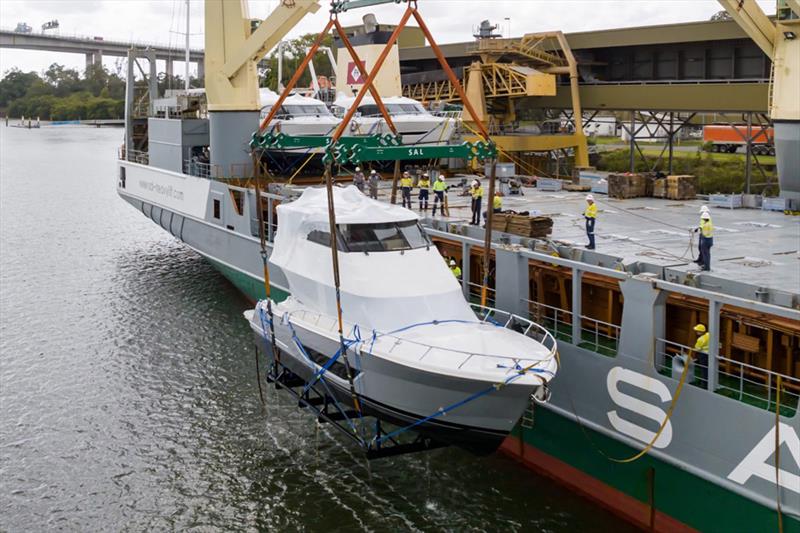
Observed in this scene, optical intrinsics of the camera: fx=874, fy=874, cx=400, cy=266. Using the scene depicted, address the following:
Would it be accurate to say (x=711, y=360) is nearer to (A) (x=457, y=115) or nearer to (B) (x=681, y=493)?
(B) (x=681, y=493)

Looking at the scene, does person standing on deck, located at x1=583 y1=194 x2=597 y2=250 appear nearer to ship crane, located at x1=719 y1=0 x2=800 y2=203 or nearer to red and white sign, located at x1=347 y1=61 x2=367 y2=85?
ship crane, located at x1=719 y1=0 x2=800 y2=203

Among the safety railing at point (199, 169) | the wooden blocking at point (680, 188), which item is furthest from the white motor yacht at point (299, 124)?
the wooden blocking at point (680, 188)

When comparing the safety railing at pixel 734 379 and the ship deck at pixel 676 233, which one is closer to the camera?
the safety railing at pixel 734 379

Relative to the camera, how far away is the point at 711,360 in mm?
13195

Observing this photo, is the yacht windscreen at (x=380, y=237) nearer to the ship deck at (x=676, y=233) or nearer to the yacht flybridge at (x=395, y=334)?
the yacht flybridge at (x=395, y=334)

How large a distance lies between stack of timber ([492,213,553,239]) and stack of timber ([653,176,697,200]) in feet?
30.0

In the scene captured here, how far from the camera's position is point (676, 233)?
840 inches

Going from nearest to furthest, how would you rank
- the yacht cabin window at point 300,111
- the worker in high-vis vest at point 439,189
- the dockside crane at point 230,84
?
the worker in high-vis vest at point 439,189
the dockside crane at point 230,84
the yacht cabin window at point 300,111

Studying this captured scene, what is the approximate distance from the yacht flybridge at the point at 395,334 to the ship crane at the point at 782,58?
1063 cm

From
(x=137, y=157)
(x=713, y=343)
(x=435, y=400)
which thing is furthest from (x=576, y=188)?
(x=137, y=157)

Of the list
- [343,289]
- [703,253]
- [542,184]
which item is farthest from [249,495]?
[542,184]

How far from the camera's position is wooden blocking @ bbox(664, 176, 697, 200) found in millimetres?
27234

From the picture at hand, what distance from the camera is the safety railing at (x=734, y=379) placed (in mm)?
12945

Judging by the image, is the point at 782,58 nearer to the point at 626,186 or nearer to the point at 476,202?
the point at 626,186
